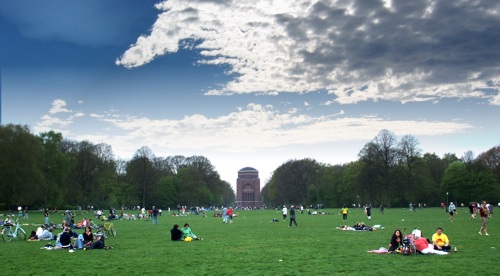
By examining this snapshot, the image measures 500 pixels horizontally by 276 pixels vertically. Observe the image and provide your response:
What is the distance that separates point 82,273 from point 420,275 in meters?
9.99

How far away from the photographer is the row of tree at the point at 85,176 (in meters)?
70.6

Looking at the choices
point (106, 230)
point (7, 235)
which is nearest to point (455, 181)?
point (106, 230)

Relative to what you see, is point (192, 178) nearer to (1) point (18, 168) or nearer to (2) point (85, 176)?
(2) point (85, 176)

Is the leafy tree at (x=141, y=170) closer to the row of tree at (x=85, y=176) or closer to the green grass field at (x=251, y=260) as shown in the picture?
the row of tree at (x=85, y=176)

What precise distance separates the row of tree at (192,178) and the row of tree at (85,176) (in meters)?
0.15

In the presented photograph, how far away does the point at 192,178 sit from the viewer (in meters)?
132

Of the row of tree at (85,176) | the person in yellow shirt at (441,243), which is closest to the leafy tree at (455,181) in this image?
the row of tree at (85,176)

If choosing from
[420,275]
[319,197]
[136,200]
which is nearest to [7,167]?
[136,200]

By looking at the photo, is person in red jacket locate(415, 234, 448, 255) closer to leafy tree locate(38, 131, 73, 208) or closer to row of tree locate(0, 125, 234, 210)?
row of tree locate(0, 125, 234, 210)

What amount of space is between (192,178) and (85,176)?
41.8m

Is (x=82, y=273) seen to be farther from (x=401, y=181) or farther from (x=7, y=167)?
(x=401, y=181)

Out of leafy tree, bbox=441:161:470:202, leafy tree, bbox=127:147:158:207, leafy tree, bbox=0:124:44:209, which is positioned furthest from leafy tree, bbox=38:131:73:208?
leafy tree, bbox=441:161:470:202

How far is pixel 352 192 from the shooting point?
120375 mm

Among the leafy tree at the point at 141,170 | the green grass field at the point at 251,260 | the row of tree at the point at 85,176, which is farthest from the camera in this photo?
the leafy tree at the point at 141,170
